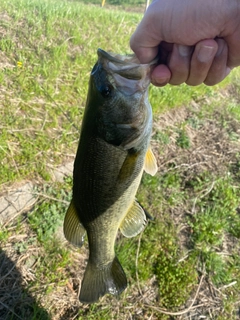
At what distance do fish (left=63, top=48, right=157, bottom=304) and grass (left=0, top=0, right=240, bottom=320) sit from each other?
0.90 m

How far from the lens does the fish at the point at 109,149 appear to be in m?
1.65

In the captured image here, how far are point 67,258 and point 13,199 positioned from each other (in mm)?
716

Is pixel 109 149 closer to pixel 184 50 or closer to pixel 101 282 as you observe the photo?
pixel 184 50

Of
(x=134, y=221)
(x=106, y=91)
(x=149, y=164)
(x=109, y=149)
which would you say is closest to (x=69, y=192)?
(x=134, y=221)

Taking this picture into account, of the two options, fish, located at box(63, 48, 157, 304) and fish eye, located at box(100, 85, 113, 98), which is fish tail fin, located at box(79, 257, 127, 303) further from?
fish eye, located at box(100, 85, 113, 98)

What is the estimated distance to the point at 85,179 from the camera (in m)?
1.78

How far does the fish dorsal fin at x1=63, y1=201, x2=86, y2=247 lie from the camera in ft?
6.34

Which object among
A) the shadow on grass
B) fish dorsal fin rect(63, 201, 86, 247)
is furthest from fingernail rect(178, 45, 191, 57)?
the shadow on grass

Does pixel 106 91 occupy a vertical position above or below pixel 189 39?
below

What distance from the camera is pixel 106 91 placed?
1.65 metres

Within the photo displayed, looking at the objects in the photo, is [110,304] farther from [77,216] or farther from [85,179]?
[85,179]

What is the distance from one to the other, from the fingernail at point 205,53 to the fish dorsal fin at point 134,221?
0.94 m

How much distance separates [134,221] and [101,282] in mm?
427

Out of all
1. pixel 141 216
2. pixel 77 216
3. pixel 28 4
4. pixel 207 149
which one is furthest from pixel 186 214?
pixel 28 4
